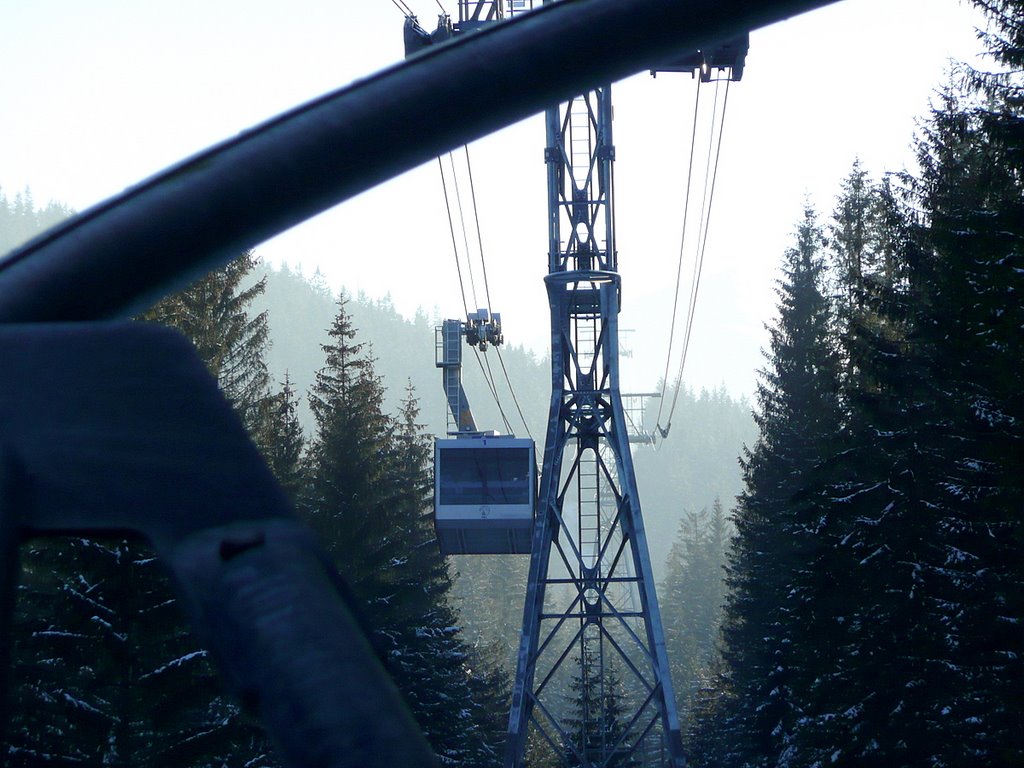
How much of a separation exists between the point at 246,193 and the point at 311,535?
0.34 metres

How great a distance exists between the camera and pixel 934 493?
22.1m

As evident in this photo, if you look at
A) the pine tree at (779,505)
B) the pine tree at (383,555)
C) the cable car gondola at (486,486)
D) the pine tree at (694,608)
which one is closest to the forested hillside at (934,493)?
the pine tree at (779,505)

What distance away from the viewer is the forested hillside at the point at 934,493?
15180 millimetres

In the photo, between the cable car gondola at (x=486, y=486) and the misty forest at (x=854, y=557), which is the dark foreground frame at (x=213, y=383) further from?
the cable car gondola at (x=486, y=486)

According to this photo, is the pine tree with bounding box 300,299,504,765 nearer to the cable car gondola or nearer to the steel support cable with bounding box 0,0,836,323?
the cable car gondola

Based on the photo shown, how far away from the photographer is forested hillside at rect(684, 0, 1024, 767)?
49.8 feet

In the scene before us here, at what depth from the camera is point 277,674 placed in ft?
2.93

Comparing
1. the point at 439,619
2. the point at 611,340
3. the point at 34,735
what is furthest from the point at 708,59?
the point at 439,619

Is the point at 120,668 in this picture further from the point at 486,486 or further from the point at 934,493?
the point at 934,493

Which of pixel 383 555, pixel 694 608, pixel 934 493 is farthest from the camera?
pixel 694 608

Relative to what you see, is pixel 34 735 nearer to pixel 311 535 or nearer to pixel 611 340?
pixel 611 340

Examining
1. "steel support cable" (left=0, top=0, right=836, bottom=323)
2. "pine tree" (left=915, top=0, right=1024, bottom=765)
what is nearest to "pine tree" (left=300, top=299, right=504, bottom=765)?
"pine tree" (left=915, top=0, right=1024, bottom=765)

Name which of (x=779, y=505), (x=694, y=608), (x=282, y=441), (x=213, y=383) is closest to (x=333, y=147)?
(x=213, y=383)

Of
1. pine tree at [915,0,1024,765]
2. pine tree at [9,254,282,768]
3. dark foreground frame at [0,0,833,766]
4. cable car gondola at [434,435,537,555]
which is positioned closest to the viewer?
dark foreground frame at [0,0,833,766]
